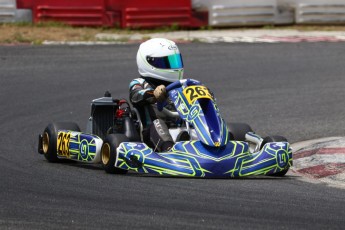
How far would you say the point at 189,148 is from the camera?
24.5 ft

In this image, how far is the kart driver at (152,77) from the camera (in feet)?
26.9

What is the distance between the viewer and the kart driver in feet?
26.9

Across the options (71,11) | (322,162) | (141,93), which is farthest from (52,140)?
(71,11)

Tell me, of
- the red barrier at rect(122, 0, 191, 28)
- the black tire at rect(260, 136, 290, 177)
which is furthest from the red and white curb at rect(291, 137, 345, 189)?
the red barrier at rect(122, 0, 191, 28)

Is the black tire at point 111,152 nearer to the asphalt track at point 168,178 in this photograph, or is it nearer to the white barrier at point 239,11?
the asphalt track at point 168,178

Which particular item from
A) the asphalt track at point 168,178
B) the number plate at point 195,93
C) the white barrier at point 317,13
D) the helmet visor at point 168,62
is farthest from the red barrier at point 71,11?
the number plate at point 195,93

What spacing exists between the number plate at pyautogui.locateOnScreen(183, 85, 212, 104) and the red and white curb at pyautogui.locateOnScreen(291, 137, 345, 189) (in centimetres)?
96

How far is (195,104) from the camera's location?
771cm

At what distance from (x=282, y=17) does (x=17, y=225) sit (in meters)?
11.8

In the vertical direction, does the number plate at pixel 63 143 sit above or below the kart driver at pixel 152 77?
below

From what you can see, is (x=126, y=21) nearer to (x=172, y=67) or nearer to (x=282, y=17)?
(x=282, y=17)

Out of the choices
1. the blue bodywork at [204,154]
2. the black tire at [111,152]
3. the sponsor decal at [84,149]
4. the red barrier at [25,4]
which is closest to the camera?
the blue bodywork at [204,154]

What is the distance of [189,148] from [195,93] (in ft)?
1.65

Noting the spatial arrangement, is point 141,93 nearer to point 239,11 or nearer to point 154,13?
point 154,13
